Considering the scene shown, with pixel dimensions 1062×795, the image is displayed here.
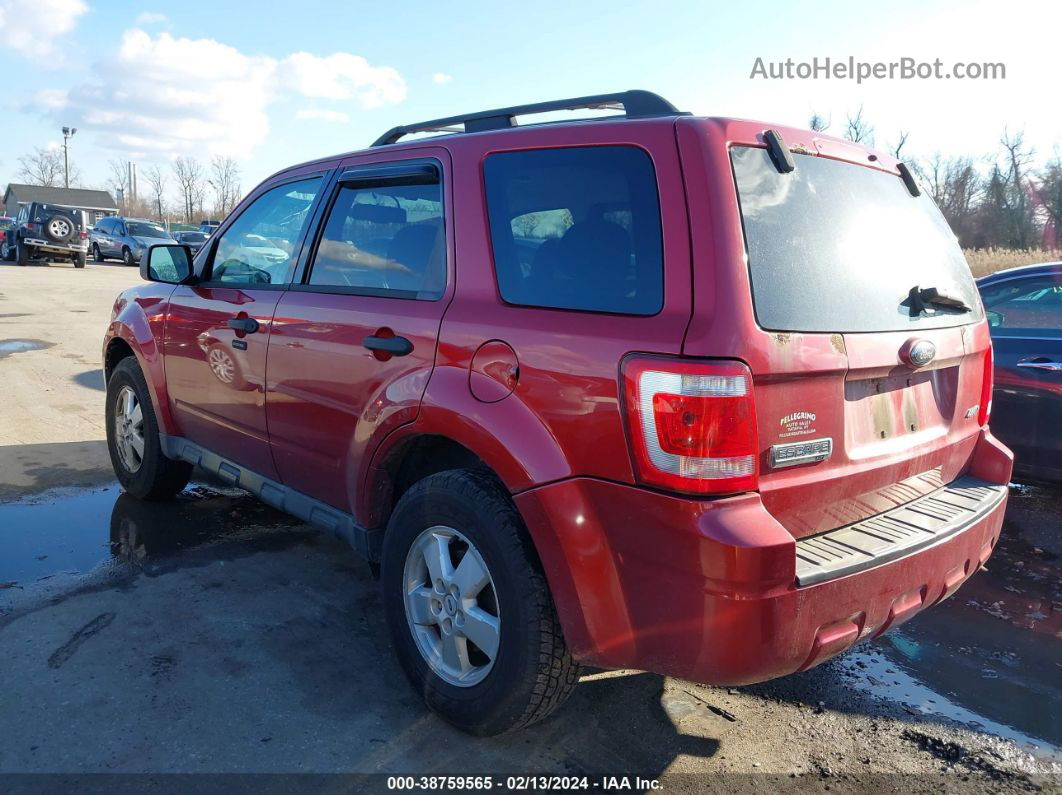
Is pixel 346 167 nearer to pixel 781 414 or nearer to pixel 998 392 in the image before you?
pixel 781 414

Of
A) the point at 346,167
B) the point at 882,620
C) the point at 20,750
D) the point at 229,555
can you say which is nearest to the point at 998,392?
the point at 882,620

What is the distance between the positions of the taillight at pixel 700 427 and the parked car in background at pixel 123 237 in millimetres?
31472

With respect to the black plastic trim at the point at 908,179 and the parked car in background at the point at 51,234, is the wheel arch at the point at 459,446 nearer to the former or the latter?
the black plastic trim at the point at 908,179

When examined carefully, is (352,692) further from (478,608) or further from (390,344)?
(390,344)

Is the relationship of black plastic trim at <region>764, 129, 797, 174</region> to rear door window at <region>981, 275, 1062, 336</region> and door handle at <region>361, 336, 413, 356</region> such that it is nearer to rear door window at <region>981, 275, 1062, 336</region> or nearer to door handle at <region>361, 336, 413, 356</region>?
door handle at <region>361, 336, 413, 356</region>

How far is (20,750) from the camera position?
2.58 metres

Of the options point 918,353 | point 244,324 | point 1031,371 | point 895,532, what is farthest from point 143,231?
point 895,532

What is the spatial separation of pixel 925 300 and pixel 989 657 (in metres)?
1.74

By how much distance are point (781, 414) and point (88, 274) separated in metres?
26.5

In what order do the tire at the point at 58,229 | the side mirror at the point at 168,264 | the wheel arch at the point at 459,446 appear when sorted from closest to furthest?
the wheel arch at the point at 459,446 → the side mirror at the point at 168,264 → the tire at the point at 58,229

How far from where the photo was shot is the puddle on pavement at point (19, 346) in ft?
32.1

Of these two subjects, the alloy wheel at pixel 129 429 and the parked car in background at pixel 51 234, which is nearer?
the alloy wheel at pixel 129 429

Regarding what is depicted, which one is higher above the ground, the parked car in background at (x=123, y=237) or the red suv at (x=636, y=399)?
the parked car in background at (x=123, y=237)

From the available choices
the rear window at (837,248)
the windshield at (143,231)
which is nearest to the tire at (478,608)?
the rear window at (837,248)
